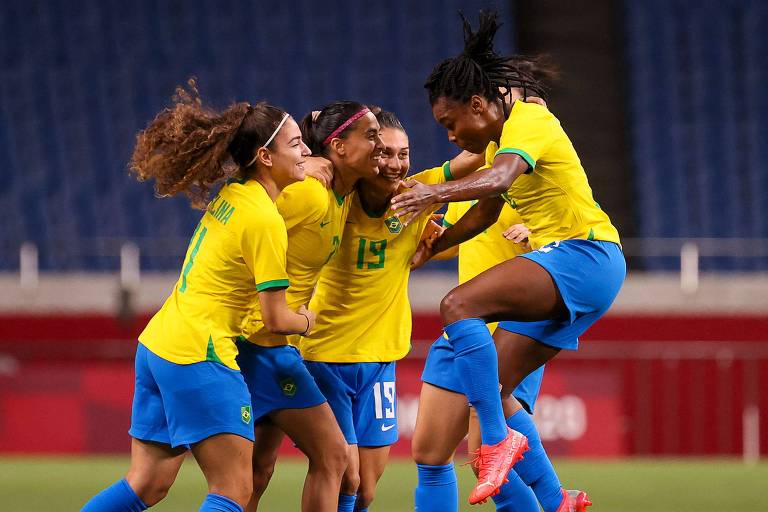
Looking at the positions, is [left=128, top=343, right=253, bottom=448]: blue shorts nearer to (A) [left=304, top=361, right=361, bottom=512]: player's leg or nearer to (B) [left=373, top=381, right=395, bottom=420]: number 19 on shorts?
(A) [left=304, top=361, right=361, bottom=512]: player's leg

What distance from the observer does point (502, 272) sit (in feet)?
15.0

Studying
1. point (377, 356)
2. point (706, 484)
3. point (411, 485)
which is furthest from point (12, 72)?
point (377, 356)

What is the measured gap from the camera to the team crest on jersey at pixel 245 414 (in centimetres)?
422

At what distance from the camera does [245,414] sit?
423 cm

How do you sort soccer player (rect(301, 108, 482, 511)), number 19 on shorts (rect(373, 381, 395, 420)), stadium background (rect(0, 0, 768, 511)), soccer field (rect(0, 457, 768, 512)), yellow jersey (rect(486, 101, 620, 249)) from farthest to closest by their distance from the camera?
stadium background (rect(0, 0, 768, 511)) → soccer field (rect(0, 457, 768, 512)) → number 19 on shorts (rect(373, 381, 395, 420)) → soccer player (rect(301, 108, 482, 511)) → yellow jersey (rect(486, 101, 620, 249))

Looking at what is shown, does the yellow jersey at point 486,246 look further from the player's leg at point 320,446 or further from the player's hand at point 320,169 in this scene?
the player's leg at point 320,446

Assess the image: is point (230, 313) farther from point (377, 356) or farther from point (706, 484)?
point (706, 484)

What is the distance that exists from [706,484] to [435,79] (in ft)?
16.2

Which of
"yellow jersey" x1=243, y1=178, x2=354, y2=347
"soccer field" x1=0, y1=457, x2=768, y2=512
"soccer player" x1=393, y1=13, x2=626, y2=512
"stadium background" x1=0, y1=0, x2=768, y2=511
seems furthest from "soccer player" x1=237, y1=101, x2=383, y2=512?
"stadium background" x1=0, y1=0, x2=768, y2=511

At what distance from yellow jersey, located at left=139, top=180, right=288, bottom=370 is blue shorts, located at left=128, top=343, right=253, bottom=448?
36mm

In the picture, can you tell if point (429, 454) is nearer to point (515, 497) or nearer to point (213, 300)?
point (515, 497)

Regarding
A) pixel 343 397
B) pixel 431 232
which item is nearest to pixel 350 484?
pixel 343 397

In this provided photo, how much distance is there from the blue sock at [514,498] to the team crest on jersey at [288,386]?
3.30ft

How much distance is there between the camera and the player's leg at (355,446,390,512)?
5.16m
